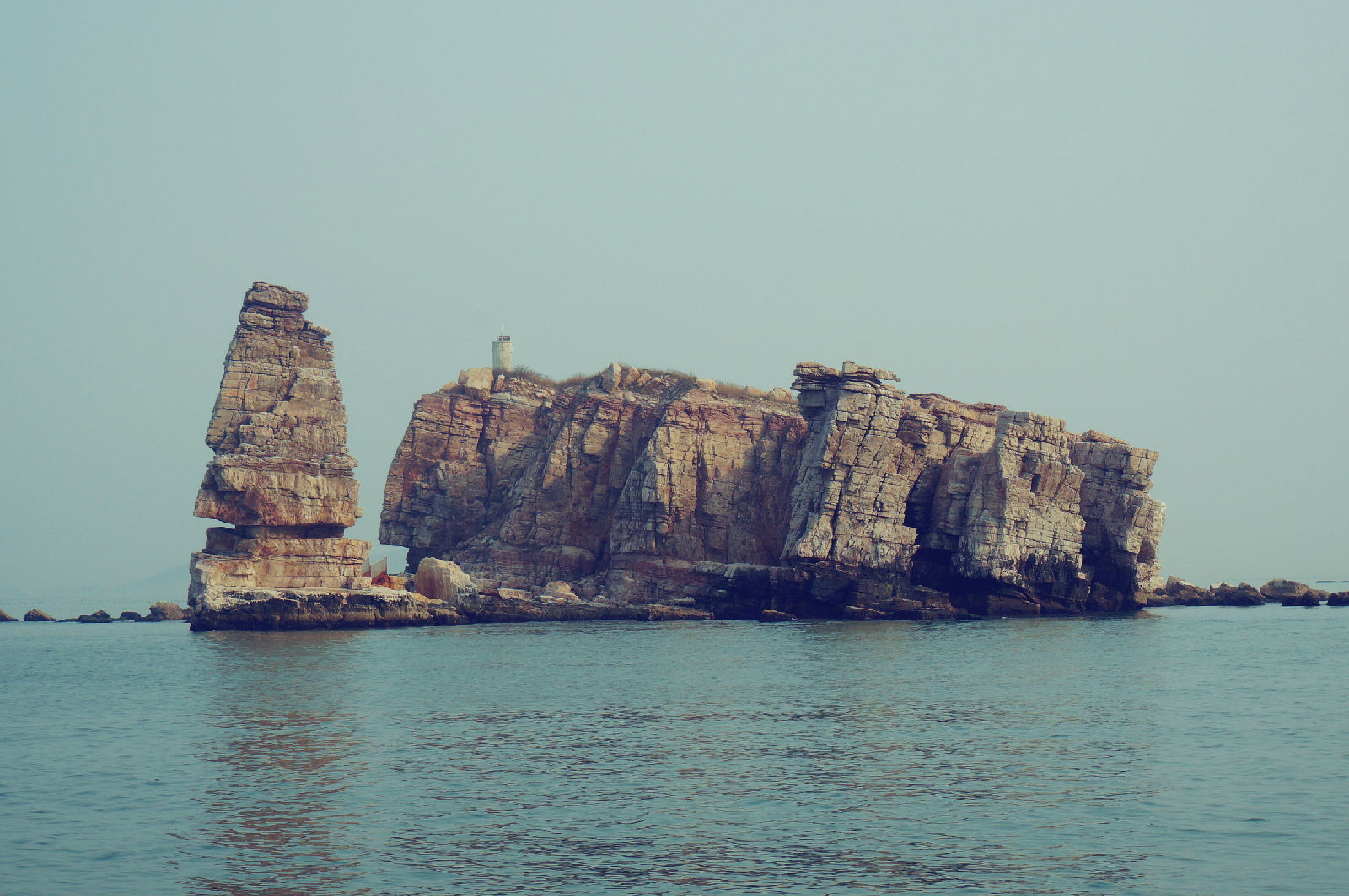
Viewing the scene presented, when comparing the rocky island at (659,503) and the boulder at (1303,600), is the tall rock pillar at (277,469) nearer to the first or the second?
the rocky island at (659,503)

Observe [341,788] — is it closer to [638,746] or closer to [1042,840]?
[638,746]

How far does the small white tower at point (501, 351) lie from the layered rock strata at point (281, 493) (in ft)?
116

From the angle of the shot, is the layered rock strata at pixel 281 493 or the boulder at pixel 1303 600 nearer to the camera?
the layered rock strata at pixel 281 493

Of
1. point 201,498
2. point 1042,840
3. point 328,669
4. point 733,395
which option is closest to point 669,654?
point 328,669

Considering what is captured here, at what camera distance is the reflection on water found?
792 inches

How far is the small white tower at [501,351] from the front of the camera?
107 metres

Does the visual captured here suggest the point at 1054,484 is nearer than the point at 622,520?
Yes

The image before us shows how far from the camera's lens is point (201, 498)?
65.2 m

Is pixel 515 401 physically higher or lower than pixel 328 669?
higher

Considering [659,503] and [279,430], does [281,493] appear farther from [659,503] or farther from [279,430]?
[659,503]

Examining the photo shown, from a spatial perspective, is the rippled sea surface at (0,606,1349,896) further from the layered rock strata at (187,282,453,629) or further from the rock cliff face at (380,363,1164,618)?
the rock cliff face at (380,363,1164,618)

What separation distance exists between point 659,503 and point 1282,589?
5263cm

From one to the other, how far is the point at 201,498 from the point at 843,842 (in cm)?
5185

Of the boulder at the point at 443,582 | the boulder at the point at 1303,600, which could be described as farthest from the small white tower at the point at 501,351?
the boulder at the point at 1303,600
